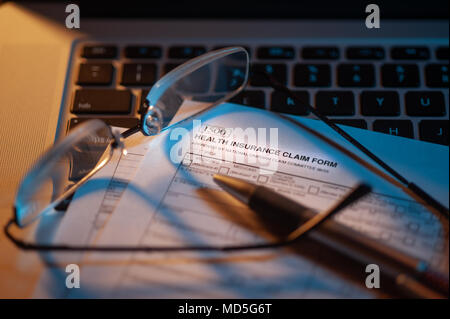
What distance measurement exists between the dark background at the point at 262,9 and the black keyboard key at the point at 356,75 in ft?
0.28

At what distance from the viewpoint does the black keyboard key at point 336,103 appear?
43cm

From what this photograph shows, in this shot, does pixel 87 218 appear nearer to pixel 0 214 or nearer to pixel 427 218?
pixel 0 214

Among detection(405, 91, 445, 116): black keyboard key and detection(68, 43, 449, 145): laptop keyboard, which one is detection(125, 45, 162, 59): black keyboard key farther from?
detection(405, 91, 445, 116): black keyboard key

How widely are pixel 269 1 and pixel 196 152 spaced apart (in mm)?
240

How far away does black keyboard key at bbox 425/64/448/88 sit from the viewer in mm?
443

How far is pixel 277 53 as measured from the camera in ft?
1.56

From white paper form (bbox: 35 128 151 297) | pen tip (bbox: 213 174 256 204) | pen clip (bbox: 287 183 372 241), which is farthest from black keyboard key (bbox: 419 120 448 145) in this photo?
white paper form (bbox: 35 128 151 297)

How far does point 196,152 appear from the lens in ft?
1.34

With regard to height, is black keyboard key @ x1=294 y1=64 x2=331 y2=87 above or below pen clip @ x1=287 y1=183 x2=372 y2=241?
above

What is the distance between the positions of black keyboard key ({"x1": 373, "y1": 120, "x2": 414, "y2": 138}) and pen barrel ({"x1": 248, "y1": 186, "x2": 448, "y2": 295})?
13cm

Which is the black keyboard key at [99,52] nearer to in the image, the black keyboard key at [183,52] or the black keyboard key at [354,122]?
Result: the black keyboard key at [183,52]

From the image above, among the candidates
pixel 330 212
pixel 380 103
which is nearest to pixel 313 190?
pixel 330 212

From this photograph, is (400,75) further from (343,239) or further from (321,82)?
(343,239)

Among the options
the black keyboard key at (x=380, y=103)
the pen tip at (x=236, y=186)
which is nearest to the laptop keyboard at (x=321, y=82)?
the black keyboard key at (x=380, y=103)
